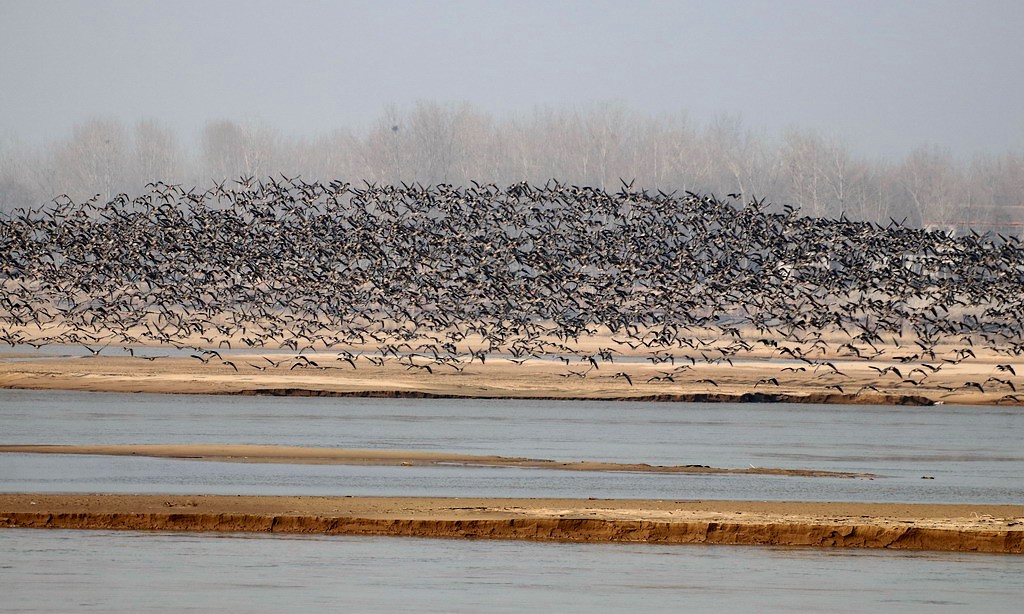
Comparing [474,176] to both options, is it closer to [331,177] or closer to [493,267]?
[331,177]

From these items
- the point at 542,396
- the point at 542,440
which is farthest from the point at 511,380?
the point at 542,440

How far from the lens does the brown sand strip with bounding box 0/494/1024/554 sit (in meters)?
16.9

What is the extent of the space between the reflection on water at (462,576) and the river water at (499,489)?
4cm

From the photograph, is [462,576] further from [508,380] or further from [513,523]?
[508,380]

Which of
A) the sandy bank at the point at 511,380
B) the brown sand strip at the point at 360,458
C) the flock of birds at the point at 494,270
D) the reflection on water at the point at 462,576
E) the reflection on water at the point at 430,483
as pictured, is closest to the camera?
the reflection on water at the point at 462,576

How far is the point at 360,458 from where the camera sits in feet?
78.6

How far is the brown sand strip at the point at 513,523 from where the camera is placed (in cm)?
1689

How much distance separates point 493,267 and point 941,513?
33.4 meters

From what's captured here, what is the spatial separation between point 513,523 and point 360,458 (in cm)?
719

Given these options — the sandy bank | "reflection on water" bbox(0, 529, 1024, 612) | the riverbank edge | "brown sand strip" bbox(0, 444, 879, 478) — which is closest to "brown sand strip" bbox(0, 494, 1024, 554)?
"reflection on water" bbox(0, 529, 1024, 612)

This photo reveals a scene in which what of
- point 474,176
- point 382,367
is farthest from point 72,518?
point 474,176

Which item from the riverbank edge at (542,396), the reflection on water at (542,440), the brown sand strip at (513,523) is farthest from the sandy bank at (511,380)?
the brown sand strip at (513,523)

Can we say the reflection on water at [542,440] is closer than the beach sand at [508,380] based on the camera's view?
Yes

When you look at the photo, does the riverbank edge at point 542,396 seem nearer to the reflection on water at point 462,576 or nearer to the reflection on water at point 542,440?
the reflection on water at point 542,440
